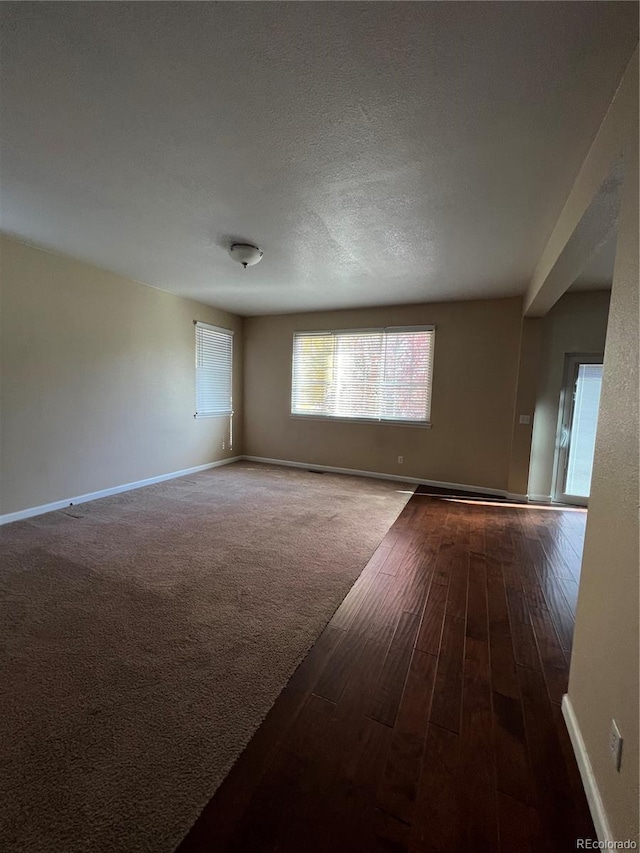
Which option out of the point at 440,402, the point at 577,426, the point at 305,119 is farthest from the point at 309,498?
the point at 305,119

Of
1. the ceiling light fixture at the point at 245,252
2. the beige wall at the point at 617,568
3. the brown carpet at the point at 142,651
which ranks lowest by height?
the brown carpet at the point at 142,651

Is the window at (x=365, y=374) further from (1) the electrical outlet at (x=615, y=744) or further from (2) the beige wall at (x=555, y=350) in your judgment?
(1) the electrical outlet at (x=615, y=744)

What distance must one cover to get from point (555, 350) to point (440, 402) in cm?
154

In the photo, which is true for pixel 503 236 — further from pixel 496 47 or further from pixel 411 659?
pixel 411 659

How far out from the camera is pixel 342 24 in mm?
1237

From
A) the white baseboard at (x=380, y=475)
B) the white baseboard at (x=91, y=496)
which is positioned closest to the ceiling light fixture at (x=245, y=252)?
the white baseboard at (x=91, y=496)

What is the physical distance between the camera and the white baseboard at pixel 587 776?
1.04 m

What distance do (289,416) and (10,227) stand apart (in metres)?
4.17

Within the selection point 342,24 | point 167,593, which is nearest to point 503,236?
point 342,24

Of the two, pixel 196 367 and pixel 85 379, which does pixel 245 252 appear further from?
pixel 196 367

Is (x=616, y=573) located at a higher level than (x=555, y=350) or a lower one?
lower

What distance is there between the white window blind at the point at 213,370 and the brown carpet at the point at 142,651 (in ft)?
7.94

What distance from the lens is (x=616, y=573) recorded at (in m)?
1.12

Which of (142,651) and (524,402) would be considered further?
(524,402)
